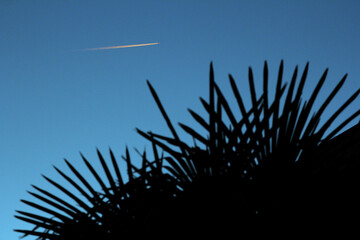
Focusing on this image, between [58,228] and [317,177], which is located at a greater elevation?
[58,228]

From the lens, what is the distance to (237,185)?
3.26ft

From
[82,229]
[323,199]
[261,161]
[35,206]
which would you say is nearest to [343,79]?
[261,161]

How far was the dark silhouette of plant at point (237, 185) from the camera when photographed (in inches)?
35.9

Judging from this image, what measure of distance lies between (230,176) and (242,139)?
0.53ft

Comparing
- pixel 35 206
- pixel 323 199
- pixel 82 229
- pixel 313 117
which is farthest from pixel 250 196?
pixel 35 206

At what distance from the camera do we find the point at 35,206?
149cm

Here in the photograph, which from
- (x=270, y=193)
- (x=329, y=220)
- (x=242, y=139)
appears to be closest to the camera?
(x=329, y=220)

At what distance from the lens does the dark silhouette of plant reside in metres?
0.91

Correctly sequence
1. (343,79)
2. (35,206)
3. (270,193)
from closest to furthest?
(270,193) < (343,79) < (35,206)

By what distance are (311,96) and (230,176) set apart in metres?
0.53

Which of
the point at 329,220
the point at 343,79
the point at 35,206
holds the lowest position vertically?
the point at 329,220

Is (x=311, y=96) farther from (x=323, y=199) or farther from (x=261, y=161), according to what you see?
(x=323, y=199)

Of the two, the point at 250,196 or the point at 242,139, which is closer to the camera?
the point at 250,196

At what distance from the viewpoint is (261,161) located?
45.7 inches
